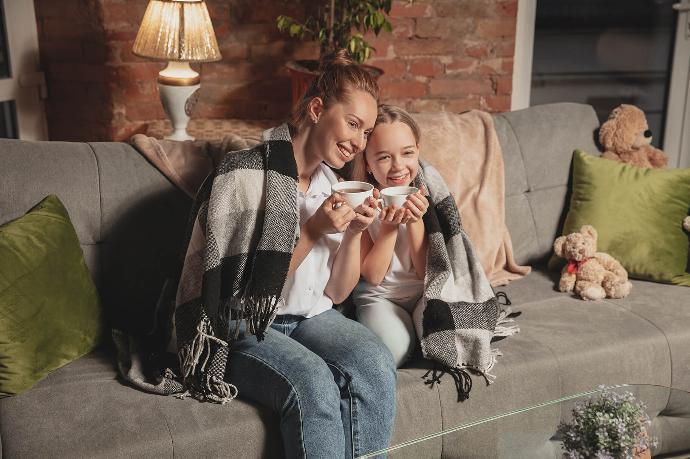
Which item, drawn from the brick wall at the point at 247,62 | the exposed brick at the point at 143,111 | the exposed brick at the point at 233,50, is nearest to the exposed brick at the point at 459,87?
the brick wall at the point at 247,62

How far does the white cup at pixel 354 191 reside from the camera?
1.70 meters

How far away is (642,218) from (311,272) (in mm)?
1114

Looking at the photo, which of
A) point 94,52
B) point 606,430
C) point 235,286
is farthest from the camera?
point 94,52

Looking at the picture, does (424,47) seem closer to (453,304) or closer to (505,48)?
(505,48)

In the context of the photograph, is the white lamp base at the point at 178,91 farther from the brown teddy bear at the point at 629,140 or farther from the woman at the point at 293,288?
the brown teddy bear at the point at 629,140

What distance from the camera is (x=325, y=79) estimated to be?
190 centimetres

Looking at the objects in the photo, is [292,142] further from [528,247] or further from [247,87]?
[247,87]

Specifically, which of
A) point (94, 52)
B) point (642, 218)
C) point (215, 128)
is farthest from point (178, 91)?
point (642, 218)

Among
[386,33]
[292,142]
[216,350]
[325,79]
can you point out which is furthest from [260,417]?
[386,33]

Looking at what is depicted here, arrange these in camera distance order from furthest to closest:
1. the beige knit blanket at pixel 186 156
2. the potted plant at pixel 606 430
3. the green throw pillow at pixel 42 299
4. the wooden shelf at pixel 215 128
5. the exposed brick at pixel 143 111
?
the exposed brick at pixel 143 111 → the wooden shelf at pixel 215 128 → the beige knit blanket at pixel 186 156 → the green throw pillow at pixel 42 299 → the potted plant at pixel 606 430

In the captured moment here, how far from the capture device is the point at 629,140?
260cm

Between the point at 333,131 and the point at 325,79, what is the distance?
13cm

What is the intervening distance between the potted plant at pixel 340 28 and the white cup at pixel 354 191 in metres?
1.45

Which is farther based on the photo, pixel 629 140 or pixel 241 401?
pixel 629 140
